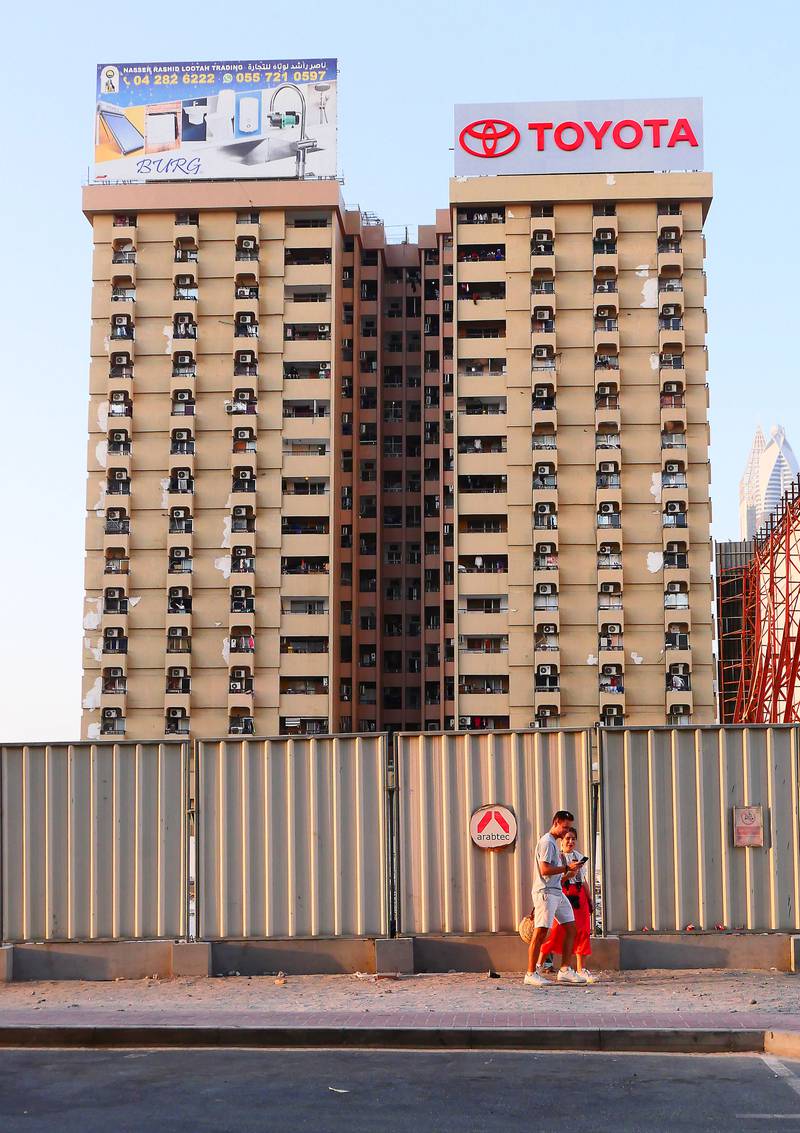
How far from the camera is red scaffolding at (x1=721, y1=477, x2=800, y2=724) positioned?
63.7 meters

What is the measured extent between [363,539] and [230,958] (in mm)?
67220

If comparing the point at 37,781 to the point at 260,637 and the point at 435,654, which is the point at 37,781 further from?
the point at 435,654

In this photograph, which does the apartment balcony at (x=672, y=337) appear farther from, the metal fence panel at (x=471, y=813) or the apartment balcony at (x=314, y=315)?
the metal fence panel at (x=471, y=813)

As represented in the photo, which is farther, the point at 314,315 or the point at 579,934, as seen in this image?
the point at 314,315

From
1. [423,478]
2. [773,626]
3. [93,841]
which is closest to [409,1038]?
[93,841]

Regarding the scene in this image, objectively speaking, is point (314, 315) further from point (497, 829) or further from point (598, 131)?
point (497, 829)

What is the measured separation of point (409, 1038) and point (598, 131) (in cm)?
7353

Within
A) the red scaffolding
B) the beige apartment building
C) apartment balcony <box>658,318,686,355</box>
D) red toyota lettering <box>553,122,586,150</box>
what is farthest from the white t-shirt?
red toyota lettering <box>553,122,586,150</box>

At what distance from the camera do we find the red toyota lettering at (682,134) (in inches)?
3152

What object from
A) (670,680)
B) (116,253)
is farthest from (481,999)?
(116,253)

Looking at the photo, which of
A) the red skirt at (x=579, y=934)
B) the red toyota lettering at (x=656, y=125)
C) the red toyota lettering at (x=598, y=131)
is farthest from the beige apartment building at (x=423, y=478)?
the red skirt at (x=579, y=934)

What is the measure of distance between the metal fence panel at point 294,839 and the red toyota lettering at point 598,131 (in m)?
68.8

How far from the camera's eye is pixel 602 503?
7762 centimetres

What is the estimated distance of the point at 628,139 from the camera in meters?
80.4
